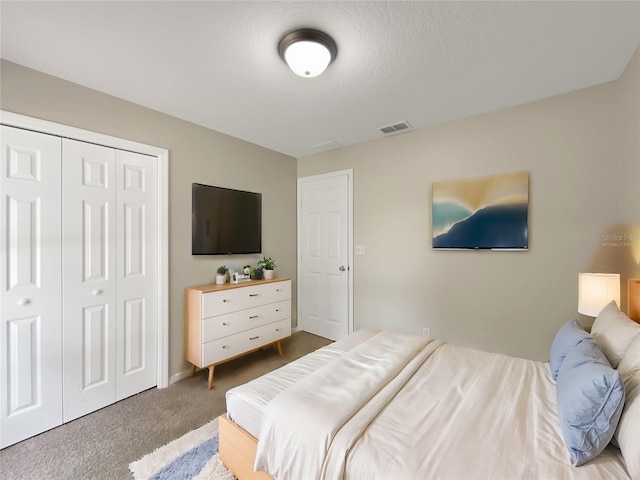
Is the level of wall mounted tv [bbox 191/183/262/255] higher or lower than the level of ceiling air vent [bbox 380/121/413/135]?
lower

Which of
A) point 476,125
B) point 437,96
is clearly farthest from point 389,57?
point 476,125

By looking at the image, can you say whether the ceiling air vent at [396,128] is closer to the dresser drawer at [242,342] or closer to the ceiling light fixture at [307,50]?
the ceiling light fixture at [307,50]

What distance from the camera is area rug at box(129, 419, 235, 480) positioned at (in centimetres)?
155

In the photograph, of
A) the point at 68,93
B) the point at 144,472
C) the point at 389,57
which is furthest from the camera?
the point at 68,93

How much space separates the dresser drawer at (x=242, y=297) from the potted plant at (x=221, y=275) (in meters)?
0.25

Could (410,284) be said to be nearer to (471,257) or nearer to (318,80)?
(471,257)

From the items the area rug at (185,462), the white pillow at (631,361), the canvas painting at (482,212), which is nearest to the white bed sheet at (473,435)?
the white pillow at (631,361)

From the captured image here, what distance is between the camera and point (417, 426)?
115 cm

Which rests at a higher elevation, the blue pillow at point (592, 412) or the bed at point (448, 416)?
the blue pillow at point (592, 412)

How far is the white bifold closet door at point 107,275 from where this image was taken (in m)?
2.07

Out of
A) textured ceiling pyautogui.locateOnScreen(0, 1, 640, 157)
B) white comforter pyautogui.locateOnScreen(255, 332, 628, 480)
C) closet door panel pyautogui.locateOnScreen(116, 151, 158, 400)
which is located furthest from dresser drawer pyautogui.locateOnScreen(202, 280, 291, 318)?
textured ceiling pyautogui.locateOnScreen(0, 1, 640, 157)

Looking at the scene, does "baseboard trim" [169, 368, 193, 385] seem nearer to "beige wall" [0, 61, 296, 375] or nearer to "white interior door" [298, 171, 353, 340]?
"beige wall" [0, 61, 296, 375]

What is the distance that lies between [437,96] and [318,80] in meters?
1.03

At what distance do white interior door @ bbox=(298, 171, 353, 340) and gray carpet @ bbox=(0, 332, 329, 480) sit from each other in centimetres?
136
